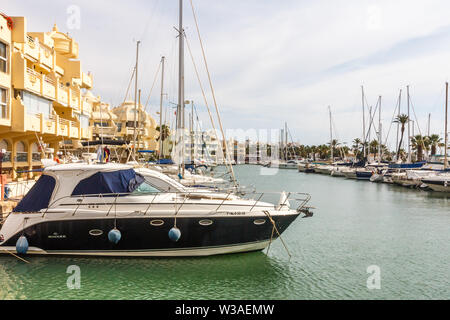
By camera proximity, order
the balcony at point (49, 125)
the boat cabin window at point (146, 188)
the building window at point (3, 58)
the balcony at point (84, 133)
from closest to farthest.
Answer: the boat cabin window at point (146, 188) < the building window at point (3, 58) < the balcony at point (49, 125) < the balcony at point (84, 133)

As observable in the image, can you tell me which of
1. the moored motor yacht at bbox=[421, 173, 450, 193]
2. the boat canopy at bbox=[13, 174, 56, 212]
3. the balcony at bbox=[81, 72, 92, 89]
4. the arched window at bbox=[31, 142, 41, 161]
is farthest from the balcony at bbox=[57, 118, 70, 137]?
the moored motor yacht at bbox=[421, 173, 450, 193]

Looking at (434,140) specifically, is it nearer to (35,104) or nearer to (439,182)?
(439,182)

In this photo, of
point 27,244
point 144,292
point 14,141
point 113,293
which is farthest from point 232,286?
point 14,141

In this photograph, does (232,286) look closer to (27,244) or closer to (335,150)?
(27,244)

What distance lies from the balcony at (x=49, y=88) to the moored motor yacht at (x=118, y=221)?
44.0ft

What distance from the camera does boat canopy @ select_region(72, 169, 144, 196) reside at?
11.7 metres

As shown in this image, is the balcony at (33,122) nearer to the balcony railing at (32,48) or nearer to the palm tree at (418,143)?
the balcony railing at (32,48)

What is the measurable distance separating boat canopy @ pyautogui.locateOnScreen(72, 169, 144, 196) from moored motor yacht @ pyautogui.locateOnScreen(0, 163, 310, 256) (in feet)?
0.10

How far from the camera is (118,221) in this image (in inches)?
441

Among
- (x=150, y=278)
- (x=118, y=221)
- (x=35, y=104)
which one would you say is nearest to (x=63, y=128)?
(x=35, y=104)

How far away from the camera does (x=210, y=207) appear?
11547mm

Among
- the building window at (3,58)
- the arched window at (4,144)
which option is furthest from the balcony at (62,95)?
the building window at (3,58)

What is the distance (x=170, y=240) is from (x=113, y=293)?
7.98 feet

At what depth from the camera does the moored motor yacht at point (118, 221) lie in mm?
11234
